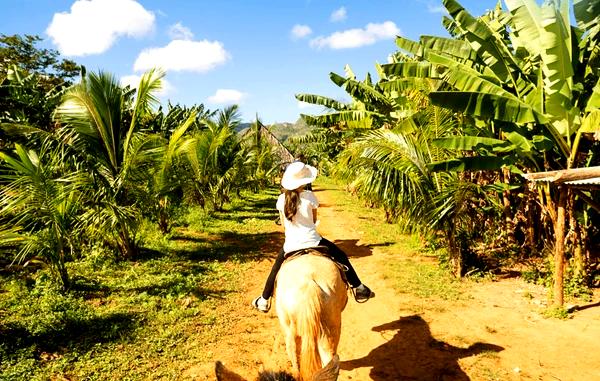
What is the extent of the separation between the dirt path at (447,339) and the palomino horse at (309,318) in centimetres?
101

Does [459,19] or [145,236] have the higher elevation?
[459,19]

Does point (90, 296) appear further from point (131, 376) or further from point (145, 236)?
point (145, 236)

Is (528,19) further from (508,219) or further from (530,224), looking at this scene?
(508,219)

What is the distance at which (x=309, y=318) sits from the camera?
2912 millimetres

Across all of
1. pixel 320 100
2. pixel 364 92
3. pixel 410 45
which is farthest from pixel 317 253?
pixel 320 100

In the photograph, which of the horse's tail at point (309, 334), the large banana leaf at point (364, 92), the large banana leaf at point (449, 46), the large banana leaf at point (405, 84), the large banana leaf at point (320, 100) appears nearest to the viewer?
the horse's tail at point (309, 334)

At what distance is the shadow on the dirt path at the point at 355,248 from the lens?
8492 mm

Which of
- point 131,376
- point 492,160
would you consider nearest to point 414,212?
point 492,160

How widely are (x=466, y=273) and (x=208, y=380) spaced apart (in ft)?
15.5

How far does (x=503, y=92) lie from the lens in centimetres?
486

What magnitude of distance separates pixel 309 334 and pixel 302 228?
45.9 inches

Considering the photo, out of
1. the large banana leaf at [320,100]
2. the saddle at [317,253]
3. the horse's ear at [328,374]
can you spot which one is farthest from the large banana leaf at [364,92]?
the horse's ear at [328,374]

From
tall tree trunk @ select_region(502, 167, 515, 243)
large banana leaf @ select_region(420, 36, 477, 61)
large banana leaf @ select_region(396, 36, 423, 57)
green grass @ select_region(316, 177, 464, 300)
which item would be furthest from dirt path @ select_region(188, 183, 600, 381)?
large banana leaf @ select_region(396, 36, 423, 57)

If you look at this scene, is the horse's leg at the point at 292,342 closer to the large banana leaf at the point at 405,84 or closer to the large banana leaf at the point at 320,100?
the large banana leaf at the point at 405,84
